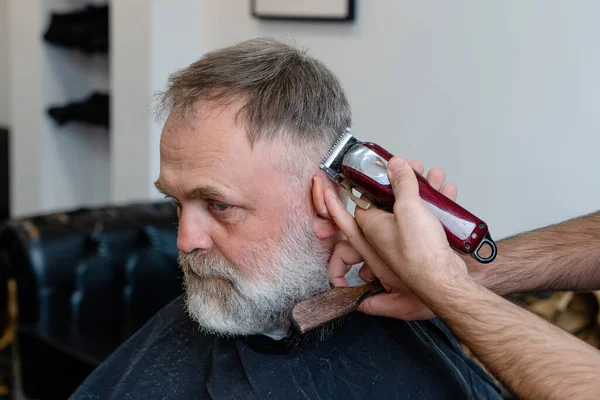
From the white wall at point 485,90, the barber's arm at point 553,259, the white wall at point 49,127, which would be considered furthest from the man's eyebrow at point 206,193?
the white wall at point 49,127

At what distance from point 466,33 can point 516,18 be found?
174mm

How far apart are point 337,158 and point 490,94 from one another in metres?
1.12

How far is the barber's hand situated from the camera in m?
1.26

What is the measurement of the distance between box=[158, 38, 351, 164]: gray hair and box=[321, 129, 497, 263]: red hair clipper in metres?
0.06

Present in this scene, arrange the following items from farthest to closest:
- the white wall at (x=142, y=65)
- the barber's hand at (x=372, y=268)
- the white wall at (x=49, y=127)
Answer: the white wall at (x=49, y=127) < the white wall at (x=142, y=65) < the barber's hand at (x=372, y=268)

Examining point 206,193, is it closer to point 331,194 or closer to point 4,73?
point 331,194

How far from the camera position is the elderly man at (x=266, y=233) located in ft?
4.28

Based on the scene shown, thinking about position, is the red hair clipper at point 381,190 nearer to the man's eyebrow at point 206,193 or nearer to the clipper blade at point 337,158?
the clipper blade at point 337,158

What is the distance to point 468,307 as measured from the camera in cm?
105

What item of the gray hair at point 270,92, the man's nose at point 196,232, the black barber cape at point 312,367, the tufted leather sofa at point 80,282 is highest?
the gray hair at point 270,92

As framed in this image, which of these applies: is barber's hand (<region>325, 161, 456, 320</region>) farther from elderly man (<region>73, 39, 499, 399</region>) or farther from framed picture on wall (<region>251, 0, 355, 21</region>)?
framed picture on wall (<region>251, 0, 355, 21</region>)

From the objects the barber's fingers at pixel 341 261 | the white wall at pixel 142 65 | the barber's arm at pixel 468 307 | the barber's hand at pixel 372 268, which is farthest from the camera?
the white wall at pixel 142 65

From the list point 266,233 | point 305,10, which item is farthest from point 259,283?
point 305,10

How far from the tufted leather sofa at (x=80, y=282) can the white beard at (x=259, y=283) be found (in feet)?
4.05
